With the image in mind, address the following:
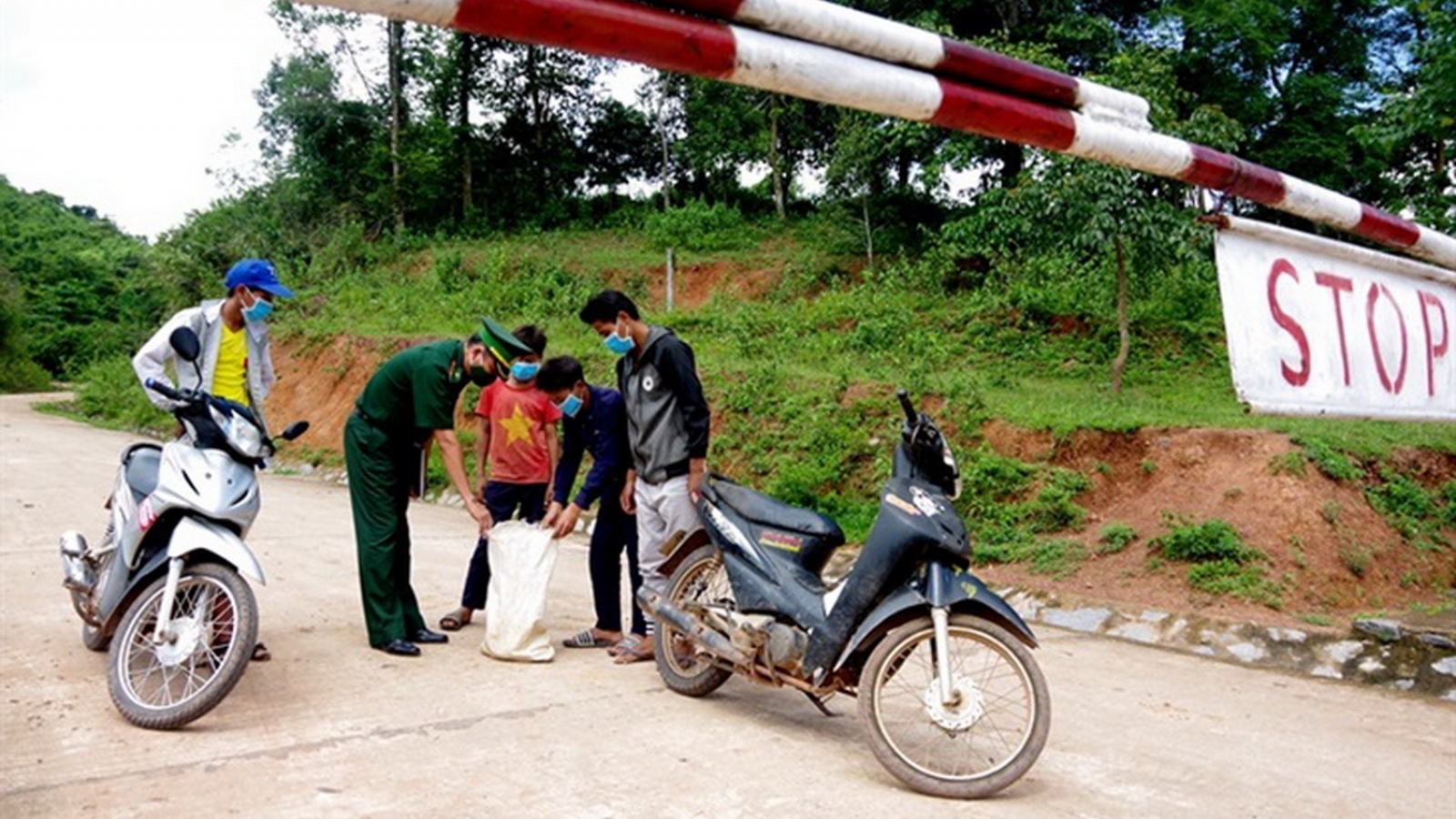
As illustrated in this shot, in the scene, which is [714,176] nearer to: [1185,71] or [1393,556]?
[1185,71]

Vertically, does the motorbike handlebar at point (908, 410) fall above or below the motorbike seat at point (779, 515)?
above

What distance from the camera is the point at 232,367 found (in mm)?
5723

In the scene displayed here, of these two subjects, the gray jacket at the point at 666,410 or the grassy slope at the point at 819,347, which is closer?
the gray jacket at the point at 666,410

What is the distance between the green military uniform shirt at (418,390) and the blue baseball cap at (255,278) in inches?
26.5

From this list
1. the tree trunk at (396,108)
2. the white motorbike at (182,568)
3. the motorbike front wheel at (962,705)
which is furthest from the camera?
the tree trunk at (396,108)

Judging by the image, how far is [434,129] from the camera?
103 feet

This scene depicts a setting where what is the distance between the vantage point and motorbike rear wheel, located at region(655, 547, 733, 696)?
5199 mm

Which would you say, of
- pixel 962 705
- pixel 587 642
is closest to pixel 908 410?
pixel 962 705

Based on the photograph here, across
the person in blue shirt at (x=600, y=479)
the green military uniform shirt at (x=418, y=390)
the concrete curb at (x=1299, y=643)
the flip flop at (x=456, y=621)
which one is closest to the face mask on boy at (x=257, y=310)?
the green military uniform shirt at (x=418, y=390)

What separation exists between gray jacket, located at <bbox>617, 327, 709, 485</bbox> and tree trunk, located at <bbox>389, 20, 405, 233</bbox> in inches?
1045

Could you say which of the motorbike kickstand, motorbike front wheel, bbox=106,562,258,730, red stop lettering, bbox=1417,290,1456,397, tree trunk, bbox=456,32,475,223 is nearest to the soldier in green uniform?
motorbike front wheel, bbox=106,562,258,730

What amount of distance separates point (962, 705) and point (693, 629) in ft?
4.69

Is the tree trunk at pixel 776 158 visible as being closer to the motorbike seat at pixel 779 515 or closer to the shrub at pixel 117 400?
the shrub at pixel 117 400

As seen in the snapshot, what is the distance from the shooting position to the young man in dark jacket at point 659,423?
561 cm
